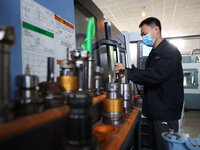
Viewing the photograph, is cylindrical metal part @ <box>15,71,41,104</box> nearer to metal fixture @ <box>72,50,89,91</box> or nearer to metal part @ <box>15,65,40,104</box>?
metal part @ <box>15,65,40,104</box>

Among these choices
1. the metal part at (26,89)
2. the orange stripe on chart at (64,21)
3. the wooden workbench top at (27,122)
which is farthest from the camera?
the orange stripe on chart at (64,21)

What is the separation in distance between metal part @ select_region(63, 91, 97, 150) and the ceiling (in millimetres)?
4518

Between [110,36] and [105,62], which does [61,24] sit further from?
[110,36]

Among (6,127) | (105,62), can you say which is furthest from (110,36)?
(6,127)

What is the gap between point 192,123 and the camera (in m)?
3.62

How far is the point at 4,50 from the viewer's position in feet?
1.03

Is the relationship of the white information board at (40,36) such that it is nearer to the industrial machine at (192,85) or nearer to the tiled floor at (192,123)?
the tiled floor at (192,123)

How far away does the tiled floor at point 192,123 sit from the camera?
10.1 feet

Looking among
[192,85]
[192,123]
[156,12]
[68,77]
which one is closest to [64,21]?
[68,77]

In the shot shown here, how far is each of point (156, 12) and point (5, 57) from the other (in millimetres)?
5589

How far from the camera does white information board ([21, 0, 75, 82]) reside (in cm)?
66

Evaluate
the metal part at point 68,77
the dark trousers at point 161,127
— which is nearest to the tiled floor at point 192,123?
the dark trousers at point 161,127

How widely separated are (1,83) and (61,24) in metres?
0.63

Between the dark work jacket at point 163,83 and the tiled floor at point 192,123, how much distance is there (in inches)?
74.0
